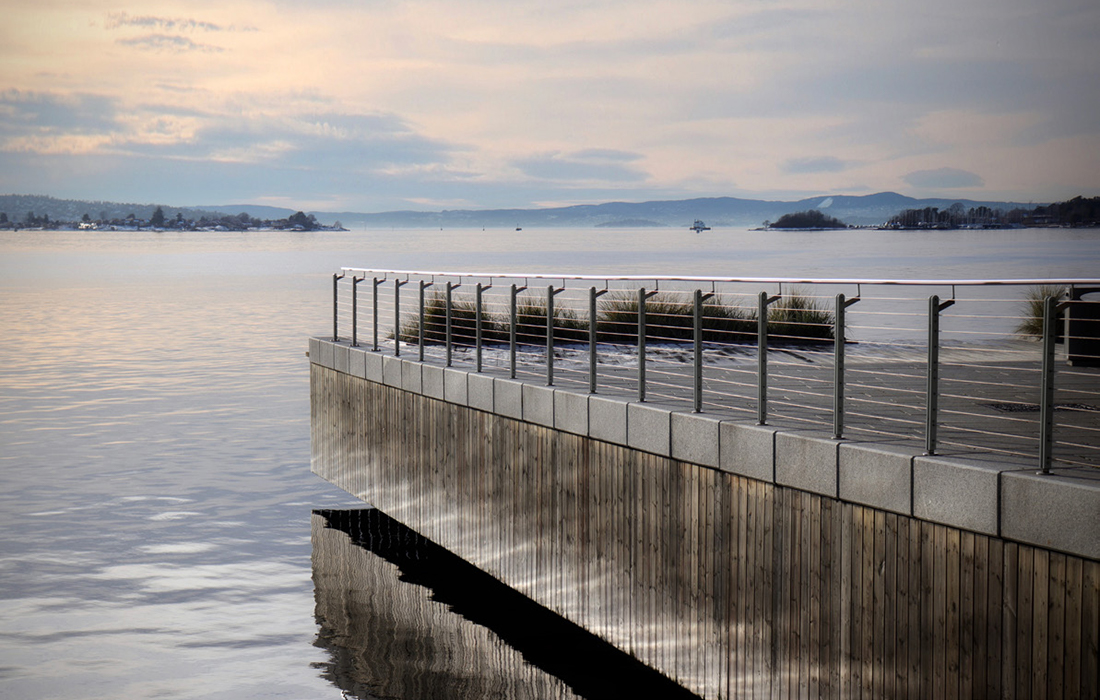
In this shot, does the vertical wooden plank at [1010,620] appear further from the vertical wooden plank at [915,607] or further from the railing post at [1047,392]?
the vertical wooden plank at [915,607]

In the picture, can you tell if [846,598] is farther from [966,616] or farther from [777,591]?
[966,616]

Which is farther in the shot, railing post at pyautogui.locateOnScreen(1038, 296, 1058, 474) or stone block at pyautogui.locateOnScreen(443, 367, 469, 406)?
stone block at pyautogui.locateOnScreen(443, 367, 469, 406)

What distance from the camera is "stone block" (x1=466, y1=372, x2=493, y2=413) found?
34.9ft

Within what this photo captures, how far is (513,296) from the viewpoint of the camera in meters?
10.6

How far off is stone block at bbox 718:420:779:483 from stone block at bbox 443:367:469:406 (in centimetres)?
421

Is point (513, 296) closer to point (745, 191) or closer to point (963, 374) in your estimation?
point (963, 374)

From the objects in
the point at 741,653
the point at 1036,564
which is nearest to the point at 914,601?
the point at 1036,564

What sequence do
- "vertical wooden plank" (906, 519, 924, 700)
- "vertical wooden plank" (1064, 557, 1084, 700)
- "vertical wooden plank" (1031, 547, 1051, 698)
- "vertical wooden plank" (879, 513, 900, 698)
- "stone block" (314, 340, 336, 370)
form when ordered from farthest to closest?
1. "stone block" (314, 340, 336, 370)
2. "vertical wooden plank" (879, 513, 900, 698)
3. "vertical wooden plank" (906, 519, 924, 700)
4. "vertical wooden plank" (1031, 547, 1051, 698)
5. "vertical wooden plank" (1064, 557, 1084, 700)

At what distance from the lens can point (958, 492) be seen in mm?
5531

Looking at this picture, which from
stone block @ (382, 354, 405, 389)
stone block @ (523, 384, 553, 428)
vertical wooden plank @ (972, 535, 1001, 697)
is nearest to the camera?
vertical wooden plank @ (972, 535, 1001, 697)

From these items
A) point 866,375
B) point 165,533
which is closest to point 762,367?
point 866,375

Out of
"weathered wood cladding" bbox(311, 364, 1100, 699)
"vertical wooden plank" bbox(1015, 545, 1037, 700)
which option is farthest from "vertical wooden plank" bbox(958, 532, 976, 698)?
"vertical wooden plank" bbox(1015, 545, 1037, 700)

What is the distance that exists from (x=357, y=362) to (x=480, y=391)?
3772 mm

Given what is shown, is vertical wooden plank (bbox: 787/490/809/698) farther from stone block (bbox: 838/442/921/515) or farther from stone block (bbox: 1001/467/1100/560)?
stone block (bbox: 1001/467/1100/560)
